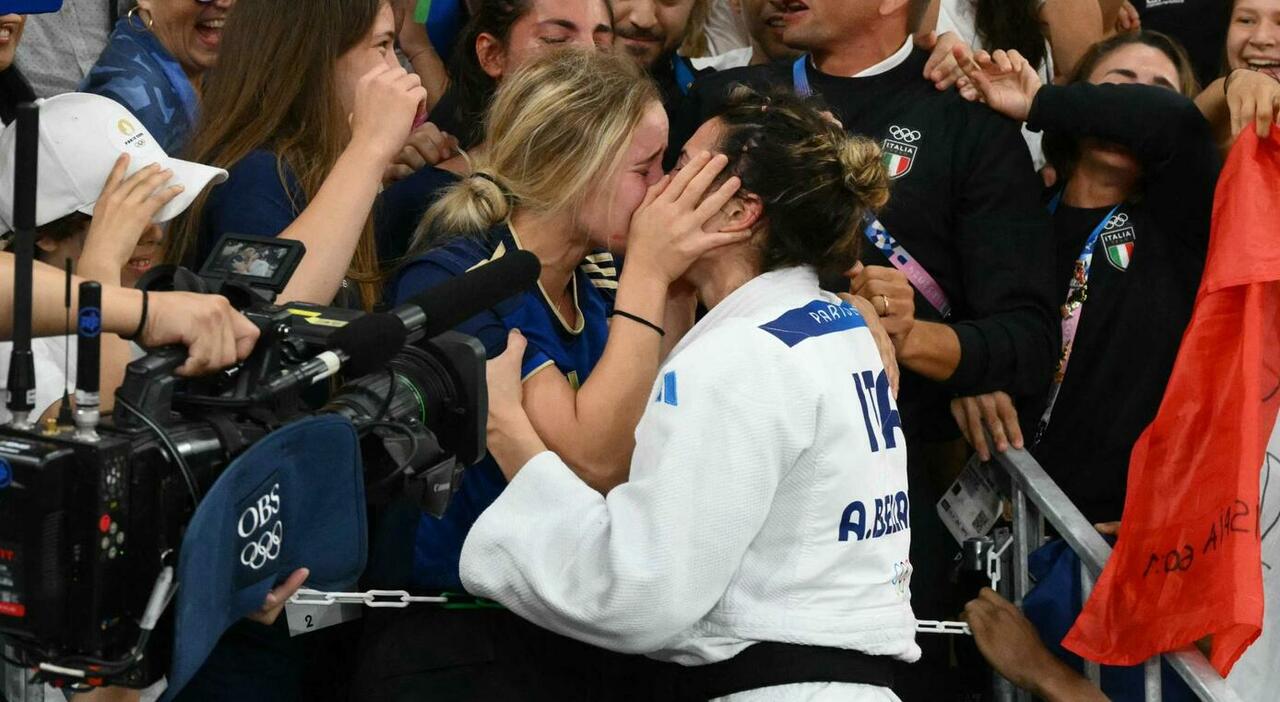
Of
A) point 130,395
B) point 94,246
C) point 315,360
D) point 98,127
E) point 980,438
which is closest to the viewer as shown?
point 130,395

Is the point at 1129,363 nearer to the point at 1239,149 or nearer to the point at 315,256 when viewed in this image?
the point at 1239,149

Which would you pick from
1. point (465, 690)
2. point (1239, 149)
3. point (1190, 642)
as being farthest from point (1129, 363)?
point (465, 690)

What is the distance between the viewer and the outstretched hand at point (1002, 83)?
146 inches

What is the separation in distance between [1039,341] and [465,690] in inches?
60.4

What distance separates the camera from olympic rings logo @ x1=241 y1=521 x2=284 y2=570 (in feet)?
6.46

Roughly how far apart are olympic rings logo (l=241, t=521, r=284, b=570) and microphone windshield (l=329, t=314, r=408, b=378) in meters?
0.22

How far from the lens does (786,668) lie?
246 centimetres

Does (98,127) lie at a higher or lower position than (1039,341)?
higher

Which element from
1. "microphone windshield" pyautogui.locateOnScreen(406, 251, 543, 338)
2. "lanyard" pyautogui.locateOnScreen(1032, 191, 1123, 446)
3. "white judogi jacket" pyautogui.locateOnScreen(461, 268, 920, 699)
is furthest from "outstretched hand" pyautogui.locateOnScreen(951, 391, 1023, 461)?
"microphone windshield" pyautogui.locateOnScreen(406, 251, 543, 338)

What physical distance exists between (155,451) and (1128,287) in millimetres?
2412

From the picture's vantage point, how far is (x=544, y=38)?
3783mm

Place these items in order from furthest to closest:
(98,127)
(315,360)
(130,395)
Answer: (98,127), (315,360), (130,395)

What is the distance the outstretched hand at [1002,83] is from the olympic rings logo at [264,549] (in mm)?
2182

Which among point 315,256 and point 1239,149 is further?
point 1239,149
